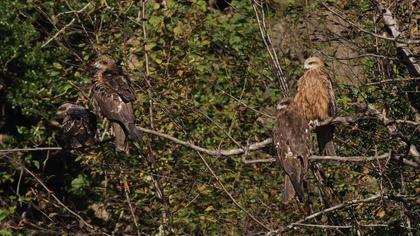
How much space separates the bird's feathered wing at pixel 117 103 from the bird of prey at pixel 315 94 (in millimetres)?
1232

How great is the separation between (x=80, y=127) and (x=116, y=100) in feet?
2.28

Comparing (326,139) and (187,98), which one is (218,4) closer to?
(187,98)

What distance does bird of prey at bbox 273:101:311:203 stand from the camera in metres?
6.31

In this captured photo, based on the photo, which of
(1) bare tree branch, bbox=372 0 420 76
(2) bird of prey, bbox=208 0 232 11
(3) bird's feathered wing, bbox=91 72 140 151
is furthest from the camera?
(2) bird of prey, bbox=208 0 232 11

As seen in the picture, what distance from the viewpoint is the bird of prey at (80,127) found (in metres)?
7.59

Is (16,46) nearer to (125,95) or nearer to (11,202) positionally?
(11,202)

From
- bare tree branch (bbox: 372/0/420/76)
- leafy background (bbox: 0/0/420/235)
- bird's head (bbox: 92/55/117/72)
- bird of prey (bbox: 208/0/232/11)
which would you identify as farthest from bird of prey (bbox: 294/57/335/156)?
bird of prey (bbox: 208/0/232/11)

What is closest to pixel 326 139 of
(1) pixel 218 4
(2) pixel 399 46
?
(2) pixel 399 46

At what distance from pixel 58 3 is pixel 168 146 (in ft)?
7.17

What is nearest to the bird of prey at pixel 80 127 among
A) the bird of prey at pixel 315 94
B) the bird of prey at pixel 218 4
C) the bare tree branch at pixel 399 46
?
the bird of prey at pixel 315 94

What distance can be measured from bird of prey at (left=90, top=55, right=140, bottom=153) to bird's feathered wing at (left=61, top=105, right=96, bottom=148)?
32 centimetres

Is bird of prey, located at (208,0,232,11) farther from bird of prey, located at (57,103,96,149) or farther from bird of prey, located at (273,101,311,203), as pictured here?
bird of prey, located at (273,101,311,203)

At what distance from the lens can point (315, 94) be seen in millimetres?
7473

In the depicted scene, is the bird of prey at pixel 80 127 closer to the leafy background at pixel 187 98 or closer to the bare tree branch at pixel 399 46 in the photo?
the leafy background at pixel 187 98
